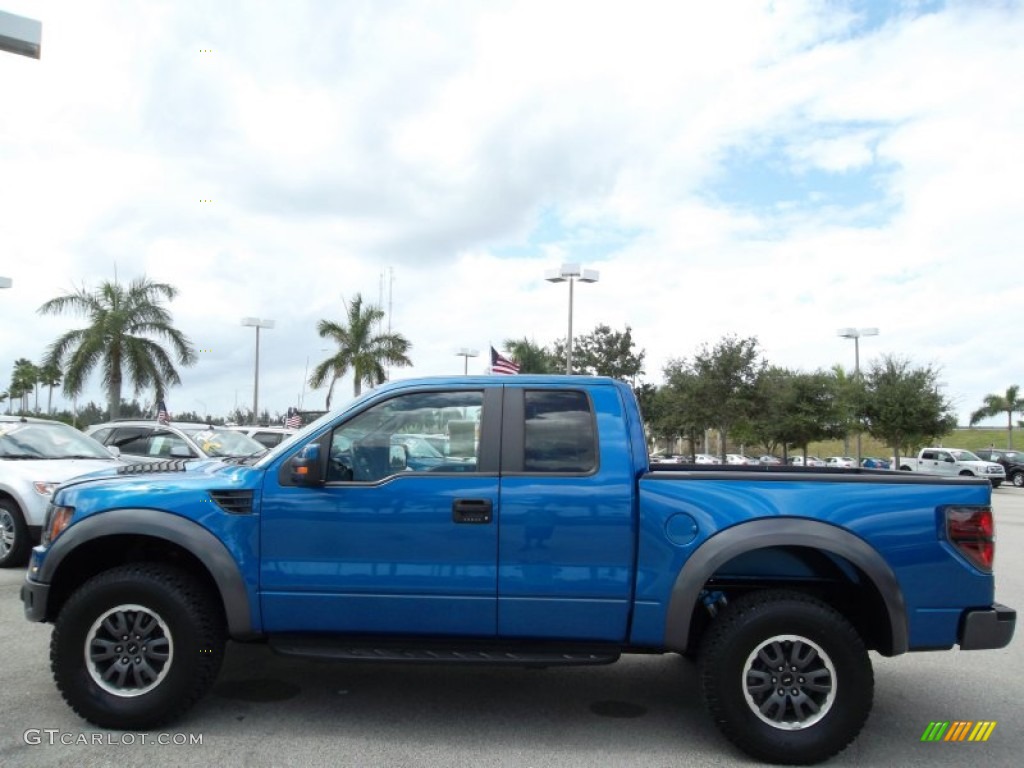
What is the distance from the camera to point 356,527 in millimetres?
4168

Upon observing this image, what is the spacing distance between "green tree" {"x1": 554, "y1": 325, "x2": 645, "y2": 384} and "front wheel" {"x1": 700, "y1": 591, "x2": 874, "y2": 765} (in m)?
40.8

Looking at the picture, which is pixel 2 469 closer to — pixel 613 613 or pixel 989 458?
pixel 613 613

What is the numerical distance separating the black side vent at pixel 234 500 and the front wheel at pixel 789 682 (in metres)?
2.49

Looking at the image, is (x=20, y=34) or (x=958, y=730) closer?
(x=958, y=730)

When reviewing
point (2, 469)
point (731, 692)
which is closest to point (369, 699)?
point (731, 692)

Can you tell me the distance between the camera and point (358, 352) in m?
32.2

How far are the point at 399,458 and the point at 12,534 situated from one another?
640 centimetres

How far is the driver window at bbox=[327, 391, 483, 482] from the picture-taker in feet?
14.3

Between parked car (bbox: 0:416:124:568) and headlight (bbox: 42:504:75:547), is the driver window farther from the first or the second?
parked car (bbox: 0:416:124:568)

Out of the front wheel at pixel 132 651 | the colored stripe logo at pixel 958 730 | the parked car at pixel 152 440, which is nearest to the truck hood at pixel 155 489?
the front wheel at pixel 132 651

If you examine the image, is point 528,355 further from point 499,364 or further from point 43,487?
point 43,487

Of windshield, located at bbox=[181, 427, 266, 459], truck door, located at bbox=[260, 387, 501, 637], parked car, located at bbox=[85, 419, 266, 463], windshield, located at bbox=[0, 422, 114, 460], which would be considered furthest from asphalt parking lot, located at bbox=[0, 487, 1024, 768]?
windshield, located at bbox=[181, 427, 266, 459]

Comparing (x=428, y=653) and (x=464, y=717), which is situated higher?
(x=428, y=653)

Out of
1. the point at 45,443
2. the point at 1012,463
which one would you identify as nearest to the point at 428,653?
the point at 45,443
